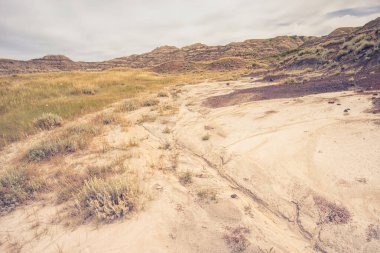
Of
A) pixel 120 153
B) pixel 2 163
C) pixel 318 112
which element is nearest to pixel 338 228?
pixel 120 153

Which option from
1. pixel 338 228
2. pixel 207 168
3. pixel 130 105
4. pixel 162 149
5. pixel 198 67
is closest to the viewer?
pixel 338 228

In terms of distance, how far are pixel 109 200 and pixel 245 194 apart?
2249 mm

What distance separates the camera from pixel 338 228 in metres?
2.93

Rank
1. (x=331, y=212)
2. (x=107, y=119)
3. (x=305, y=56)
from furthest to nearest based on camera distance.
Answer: (x=305, y=56) → (x=107, y=119) → (x=331, y=212)

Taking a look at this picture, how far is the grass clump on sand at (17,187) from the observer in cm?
376

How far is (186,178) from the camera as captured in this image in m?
4.22

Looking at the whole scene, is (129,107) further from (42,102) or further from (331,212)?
(331,212)

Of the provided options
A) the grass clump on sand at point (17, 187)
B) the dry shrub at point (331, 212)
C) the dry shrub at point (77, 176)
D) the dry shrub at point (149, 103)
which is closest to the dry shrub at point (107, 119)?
the dry shrub at point (149, 103)

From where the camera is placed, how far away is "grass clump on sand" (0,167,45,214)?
3.76m

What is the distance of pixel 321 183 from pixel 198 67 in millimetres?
38501

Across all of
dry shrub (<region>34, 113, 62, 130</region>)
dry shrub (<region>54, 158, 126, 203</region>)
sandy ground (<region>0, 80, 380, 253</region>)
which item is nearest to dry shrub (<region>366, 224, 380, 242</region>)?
sandy ground (<region>0, 80, 380, 253</region>)

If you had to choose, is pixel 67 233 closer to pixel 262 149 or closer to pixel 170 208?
pixel 170 208

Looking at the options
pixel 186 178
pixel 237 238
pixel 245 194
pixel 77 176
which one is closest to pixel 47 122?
pixel 77 176

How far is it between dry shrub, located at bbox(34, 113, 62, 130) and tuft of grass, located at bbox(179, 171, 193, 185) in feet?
19.6
